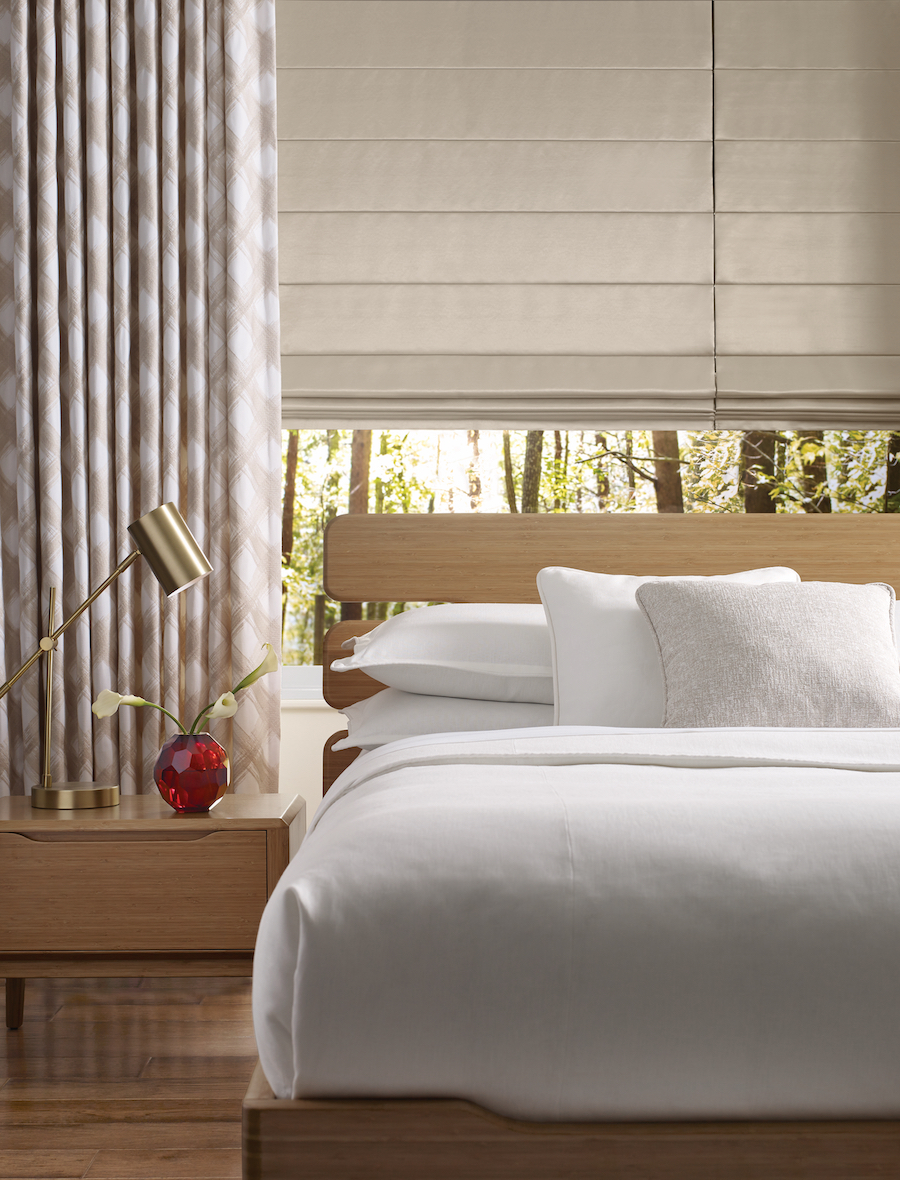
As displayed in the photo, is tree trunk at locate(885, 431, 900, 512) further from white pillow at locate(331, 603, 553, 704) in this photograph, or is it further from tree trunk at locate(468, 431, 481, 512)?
white pillow at locate(331, 603, 553, 704)

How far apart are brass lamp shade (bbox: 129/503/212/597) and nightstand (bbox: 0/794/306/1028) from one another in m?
0.51

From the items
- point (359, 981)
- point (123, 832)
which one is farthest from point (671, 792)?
point (123, 832)

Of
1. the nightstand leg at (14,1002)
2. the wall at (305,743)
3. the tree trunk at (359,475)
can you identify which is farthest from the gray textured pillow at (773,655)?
the nightstand leg at (14,1002)

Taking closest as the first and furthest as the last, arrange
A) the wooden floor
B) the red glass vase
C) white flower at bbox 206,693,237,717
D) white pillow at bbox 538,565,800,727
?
the wooden floor
white pillow at bbox 538,565,800,727
the red glass vase
white flower at bbox 206,693,237,717

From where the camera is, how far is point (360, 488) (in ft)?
9.95

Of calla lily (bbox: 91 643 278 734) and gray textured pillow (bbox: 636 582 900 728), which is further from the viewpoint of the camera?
calla lily (bbox: 91 643 278 734)

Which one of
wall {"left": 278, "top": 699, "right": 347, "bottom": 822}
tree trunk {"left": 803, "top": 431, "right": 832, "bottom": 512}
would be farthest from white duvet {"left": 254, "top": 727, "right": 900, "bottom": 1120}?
tree trunk {"left": 803, "top": 431, "right": 832, "bottom": 512}

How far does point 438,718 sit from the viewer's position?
2.07 meters

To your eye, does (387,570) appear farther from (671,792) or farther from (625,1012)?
(625,1012)

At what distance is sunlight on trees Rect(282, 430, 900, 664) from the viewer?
3.00m

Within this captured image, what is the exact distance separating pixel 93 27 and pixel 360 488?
1.40 m

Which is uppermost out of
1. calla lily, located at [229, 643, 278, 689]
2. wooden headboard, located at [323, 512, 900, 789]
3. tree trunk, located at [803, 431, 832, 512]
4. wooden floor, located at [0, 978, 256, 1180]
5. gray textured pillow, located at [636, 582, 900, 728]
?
tree trunk, located at [803, 431, 832, 512]

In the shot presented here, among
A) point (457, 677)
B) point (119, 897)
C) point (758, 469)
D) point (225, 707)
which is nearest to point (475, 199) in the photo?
point (758, 469)

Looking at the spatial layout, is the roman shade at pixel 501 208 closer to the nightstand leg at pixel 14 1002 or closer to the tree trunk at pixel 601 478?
the tree trunk at pixel 601 478
